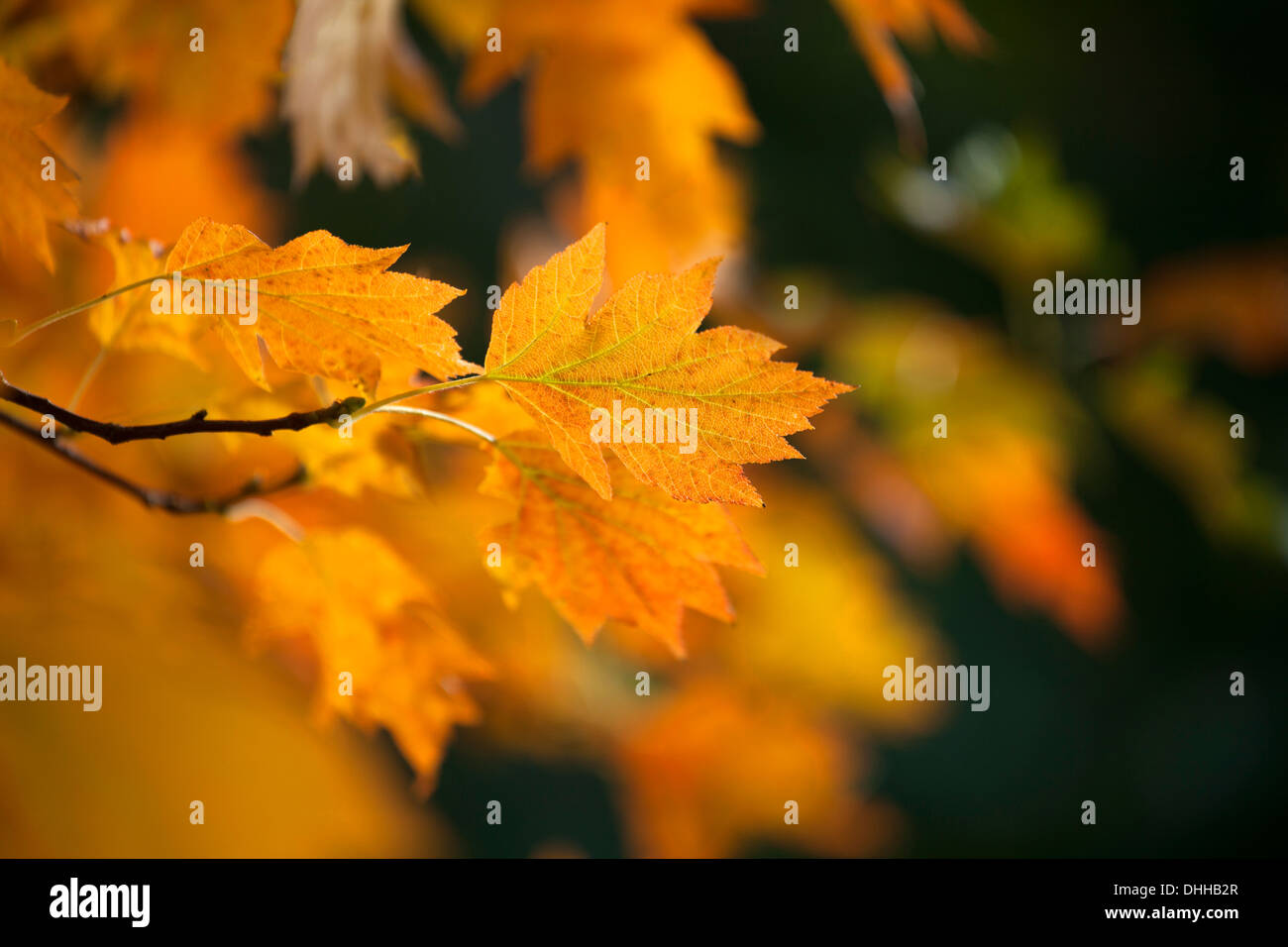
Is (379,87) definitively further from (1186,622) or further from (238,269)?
(1186,622)

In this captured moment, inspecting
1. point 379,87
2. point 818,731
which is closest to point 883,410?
point 818,731

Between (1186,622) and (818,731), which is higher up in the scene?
(1186,622)

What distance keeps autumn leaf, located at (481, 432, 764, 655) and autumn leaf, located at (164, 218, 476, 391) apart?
0.09 m

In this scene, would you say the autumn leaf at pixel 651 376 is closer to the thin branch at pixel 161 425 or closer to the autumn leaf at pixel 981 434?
the thin branch at pixel 161 425

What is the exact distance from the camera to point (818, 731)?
2.11 meters

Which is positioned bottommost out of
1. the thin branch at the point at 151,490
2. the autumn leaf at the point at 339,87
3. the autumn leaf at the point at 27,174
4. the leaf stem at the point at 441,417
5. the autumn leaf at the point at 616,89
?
the thin branch at the point at 151,490

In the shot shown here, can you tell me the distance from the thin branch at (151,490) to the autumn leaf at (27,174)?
8 cm

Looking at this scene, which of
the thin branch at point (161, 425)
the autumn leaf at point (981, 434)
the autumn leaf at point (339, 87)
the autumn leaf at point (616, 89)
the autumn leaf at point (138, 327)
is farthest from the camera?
the autumn leaf at point (981, 434)

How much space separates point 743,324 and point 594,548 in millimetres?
725

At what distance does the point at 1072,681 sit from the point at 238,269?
325 centimetres

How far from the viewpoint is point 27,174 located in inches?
15.6

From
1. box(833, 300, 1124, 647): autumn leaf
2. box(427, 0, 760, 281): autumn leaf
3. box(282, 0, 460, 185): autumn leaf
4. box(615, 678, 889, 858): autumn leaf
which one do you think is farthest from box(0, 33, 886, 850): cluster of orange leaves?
box(615, 678, 889, 858): autumn leaf

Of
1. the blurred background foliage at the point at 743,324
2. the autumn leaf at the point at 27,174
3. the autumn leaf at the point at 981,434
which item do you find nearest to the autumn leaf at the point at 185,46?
the blurred background foliage at the point at 743,324

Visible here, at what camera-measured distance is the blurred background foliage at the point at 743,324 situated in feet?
2.73
